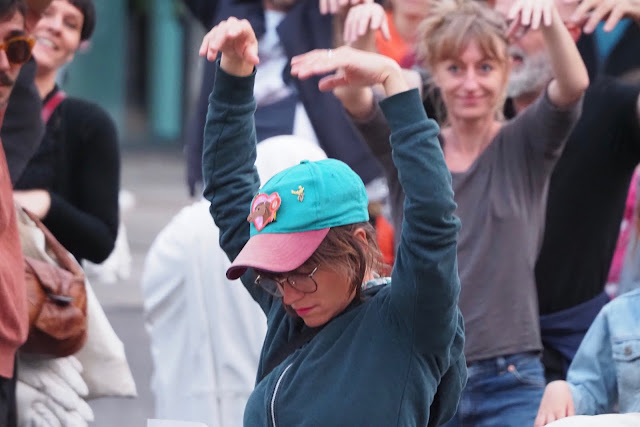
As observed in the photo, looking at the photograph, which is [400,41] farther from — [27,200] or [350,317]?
[350,317]

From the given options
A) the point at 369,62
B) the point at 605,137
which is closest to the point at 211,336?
the point at 605,137

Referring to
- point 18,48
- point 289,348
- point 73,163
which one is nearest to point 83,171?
point 73,163

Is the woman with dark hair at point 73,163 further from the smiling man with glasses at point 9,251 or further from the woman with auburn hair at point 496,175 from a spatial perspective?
the woman with auburn hair at point 496,175

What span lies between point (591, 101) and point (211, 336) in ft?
4.73

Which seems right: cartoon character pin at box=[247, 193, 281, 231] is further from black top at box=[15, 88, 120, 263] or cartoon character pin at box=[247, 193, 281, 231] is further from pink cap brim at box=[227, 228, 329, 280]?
black top at box=[15, 88, 120, 263]

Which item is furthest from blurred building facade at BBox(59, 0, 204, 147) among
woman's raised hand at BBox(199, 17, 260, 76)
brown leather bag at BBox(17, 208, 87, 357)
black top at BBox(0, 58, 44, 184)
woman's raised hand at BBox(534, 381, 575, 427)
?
woman's raised hand at BBox(199, 17, 260, 76)

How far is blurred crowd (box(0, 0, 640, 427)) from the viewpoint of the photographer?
2.48 meters

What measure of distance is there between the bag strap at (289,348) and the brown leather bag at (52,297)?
1.04m

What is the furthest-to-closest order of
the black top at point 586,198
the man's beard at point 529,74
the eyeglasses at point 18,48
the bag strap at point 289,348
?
the man's beard at point 529,74
the black top at point 586,198
the eyeglasses at point 18,48
the bag strap at point 289,348

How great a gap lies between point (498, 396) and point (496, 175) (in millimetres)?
644

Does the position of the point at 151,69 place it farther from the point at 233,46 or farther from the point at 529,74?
the point at 233,46

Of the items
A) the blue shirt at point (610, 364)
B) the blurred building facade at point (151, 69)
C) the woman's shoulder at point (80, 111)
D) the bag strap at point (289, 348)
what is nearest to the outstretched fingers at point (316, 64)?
the bag strap at point (289, 348)

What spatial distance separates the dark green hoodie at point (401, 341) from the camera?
239 cm

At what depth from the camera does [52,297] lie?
3525 millimetres
